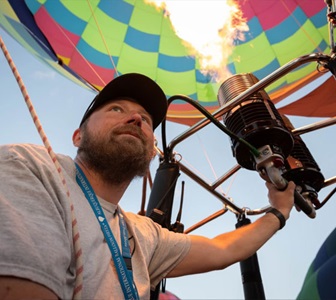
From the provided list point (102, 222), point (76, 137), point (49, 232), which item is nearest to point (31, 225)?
point (49, 232)

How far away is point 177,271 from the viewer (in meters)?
1.24

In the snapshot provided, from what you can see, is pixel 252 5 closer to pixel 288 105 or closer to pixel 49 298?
pixel 288 105

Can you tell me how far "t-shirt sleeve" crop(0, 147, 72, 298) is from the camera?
0.66 meters

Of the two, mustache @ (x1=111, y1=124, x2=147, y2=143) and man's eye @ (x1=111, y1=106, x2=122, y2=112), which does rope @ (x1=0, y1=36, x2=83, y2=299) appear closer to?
mustache @ (x1=111, y1=124, x2=147, y2=143)

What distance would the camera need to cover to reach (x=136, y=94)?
4.74 feet

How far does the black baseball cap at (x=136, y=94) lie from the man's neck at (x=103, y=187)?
0.27 meters

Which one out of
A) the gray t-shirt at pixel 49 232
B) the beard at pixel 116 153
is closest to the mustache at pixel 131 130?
the beard at pixel 116 153

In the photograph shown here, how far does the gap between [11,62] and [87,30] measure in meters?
3.59

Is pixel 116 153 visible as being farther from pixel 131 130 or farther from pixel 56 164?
pixel 56 164

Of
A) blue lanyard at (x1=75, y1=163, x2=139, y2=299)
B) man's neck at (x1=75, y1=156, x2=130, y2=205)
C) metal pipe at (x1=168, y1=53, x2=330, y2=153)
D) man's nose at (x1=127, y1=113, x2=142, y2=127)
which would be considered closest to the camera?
blue lanyard at (x1=75, y1=163, x2=139, y2=299)

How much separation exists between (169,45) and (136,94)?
124 inches

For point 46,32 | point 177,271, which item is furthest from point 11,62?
point 46,32

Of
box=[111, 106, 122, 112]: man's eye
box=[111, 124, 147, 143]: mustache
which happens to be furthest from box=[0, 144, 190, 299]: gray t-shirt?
box=[111, 106, 122, 112]: man's eye

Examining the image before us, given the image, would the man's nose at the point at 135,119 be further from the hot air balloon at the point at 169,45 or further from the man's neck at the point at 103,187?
the hot air balloon at the point at 169,45
